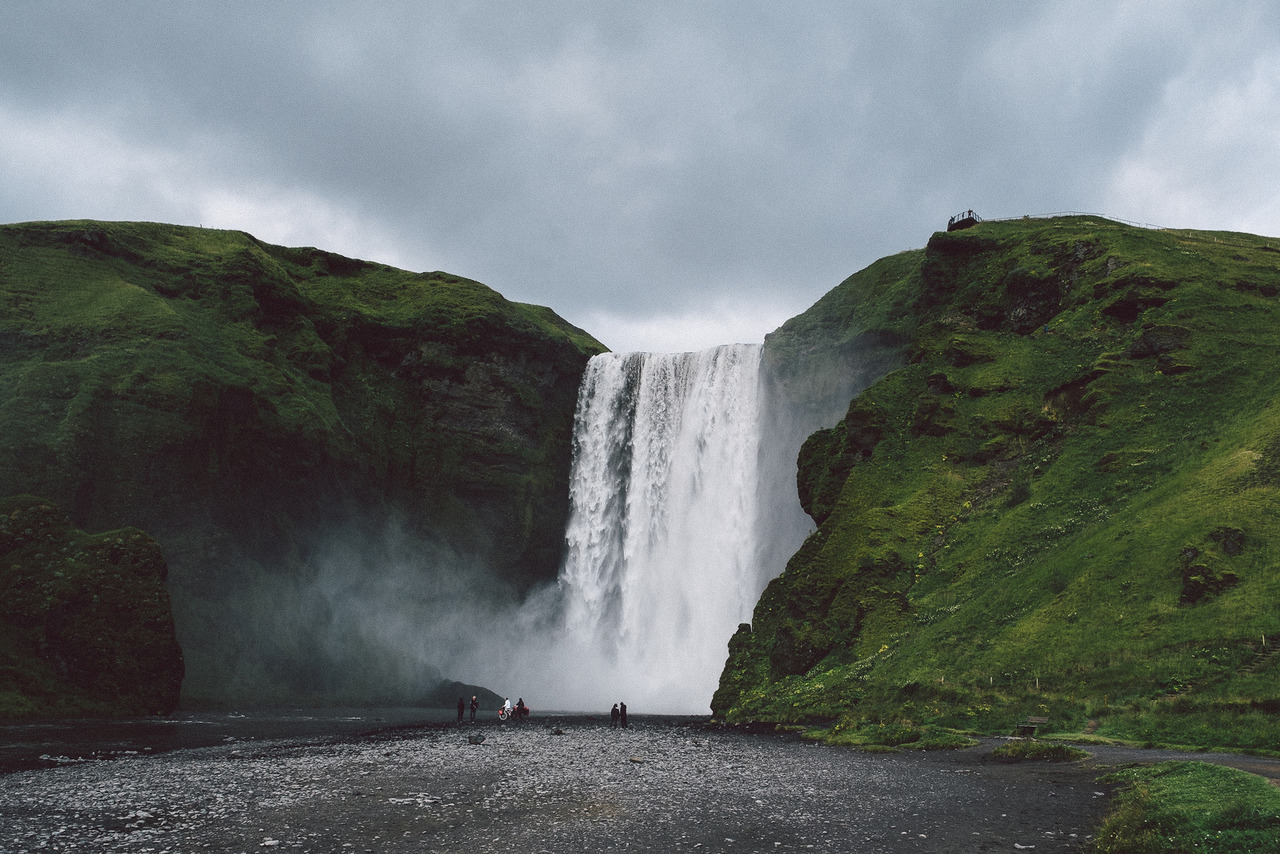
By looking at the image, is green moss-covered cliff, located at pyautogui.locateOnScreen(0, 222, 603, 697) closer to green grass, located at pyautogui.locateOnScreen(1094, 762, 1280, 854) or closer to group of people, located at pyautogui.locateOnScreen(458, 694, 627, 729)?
group of people, located at pyautogui.locateOnScreen(458, 694, 627, 729)

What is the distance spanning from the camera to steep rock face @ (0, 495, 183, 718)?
3656 centimetres

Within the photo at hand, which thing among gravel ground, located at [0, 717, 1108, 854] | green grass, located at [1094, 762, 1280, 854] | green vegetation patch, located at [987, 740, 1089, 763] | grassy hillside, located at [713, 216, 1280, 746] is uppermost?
grassy hillside, located at [713, 216, 1280, 746]

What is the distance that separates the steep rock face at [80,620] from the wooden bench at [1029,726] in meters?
40.0

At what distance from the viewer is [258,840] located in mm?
12156

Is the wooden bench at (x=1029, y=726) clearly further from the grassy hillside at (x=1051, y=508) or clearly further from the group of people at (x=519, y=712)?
the group of people at (x=519, y=712)

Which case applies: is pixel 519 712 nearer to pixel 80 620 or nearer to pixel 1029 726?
pixel 80 620

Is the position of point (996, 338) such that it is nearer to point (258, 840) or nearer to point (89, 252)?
point (258, 840)

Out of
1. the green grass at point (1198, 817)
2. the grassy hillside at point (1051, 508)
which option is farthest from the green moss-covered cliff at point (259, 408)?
the green grass at point (1198, 817)

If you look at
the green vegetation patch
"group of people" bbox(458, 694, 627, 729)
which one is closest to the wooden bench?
the green vegetation patch

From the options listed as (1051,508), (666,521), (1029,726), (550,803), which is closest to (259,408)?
(666,521)

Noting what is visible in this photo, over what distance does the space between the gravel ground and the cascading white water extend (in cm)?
3848

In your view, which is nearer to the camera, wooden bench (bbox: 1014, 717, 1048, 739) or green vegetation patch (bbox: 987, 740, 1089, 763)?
green vegetation patch (bbox: 987, 740, 1089, 763)

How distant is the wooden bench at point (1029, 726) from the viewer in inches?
934

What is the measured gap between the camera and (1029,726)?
2430cm
